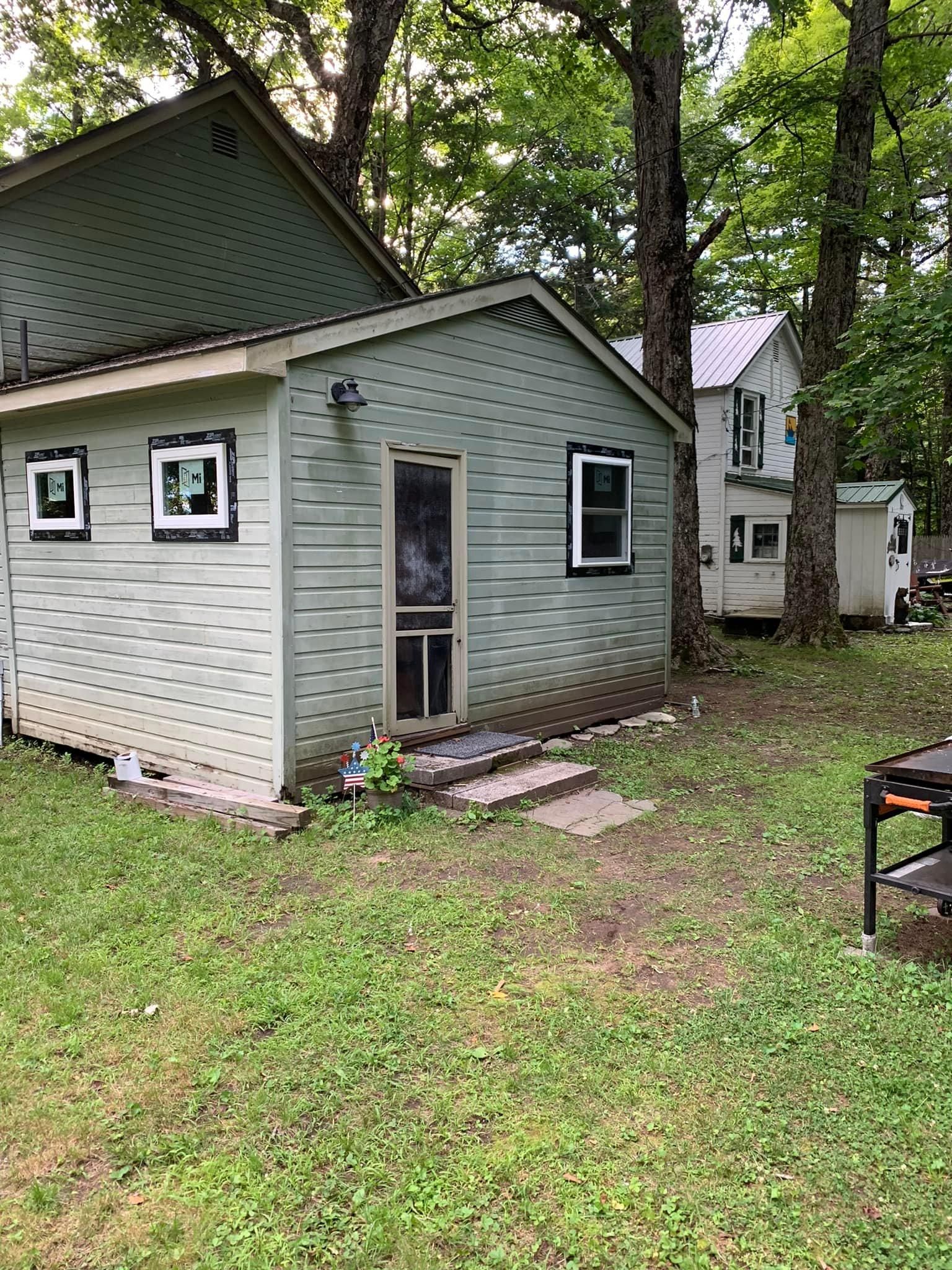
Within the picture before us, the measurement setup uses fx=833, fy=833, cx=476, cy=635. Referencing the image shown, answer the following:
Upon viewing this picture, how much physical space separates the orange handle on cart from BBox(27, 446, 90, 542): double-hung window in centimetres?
616

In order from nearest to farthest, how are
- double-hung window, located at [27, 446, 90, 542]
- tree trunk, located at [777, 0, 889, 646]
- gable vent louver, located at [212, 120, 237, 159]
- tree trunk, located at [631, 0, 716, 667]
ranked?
double-hung window, located at [27, 446, 90, 542] < gable vent louver, located at [212, 120, 237, 159] < tree trunk, located at [631, 0, 716, 667] < tree trunk, located at [777, 0, 889, 646]

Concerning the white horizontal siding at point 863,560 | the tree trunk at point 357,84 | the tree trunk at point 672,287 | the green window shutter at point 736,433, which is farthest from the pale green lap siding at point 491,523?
the green window shutter at point 736,433

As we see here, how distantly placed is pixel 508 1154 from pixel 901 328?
26.8 feet

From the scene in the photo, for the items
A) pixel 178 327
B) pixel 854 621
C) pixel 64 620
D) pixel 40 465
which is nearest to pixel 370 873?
pixel 64 620

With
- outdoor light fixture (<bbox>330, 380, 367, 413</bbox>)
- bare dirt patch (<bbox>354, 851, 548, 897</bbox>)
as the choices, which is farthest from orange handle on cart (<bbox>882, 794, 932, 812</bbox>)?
outdoor light fixture (<bbox>330, 380, 367, 413</bbox>)

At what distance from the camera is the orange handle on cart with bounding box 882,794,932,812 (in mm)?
3234

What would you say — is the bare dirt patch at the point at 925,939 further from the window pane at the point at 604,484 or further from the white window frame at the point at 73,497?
the white window frame at the point at 73,497

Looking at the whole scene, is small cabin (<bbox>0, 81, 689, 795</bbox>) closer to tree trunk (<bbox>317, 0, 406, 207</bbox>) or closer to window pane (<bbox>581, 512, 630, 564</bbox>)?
window pane (<bbox>581, 512, 630, 564</bbox>)

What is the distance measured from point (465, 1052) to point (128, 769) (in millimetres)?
4105

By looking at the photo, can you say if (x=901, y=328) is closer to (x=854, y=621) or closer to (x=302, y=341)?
(x=302, y=341)

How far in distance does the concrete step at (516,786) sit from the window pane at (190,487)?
2.49 m

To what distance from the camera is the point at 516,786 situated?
5.88 metres

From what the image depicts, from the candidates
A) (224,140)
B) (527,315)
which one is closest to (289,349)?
(527,315)

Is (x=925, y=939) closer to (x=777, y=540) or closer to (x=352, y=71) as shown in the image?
(x=352, y=71)
